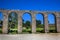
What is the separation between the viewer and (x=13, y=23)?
84.7 feet

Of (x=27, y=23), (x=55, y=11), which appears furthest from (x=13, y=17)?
(x=55, y=11)

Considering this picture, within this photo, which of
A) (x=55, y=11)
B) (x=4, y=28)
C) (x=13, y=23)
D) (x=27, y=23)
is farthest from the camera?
(x=27, y=23)

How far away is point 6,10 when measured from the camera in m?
20.5

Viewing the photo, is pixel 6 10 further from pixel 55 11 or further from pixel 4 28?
pixel 55 11

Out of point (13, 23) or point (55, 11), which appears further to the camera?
point (13, 23)

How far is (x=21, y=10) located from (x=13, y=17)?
6186 millimetres

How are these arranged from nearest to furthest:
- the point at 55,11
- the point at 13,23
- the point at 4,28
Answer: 1. the point at 4,28
2. the point at 55,11
3. the point at 13,23

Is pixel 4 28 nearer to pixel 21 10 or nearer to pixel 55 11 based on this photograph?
pixel 21 10

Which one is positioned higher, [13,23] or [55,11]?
[55,11]

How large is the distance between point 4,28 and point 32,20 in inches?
172

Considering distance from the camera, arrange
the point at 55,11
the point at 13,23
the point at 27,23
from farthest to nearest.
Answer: the point at 27,23 < the point at 13,23 < the point at 55,11

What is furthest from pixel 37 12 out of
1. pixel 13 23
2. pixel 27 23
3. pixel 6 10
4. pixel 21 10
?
pixel 27 23

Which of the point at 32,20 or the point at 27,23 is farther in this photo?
the point at 27,23

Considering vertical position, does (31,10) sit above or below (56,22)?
above
